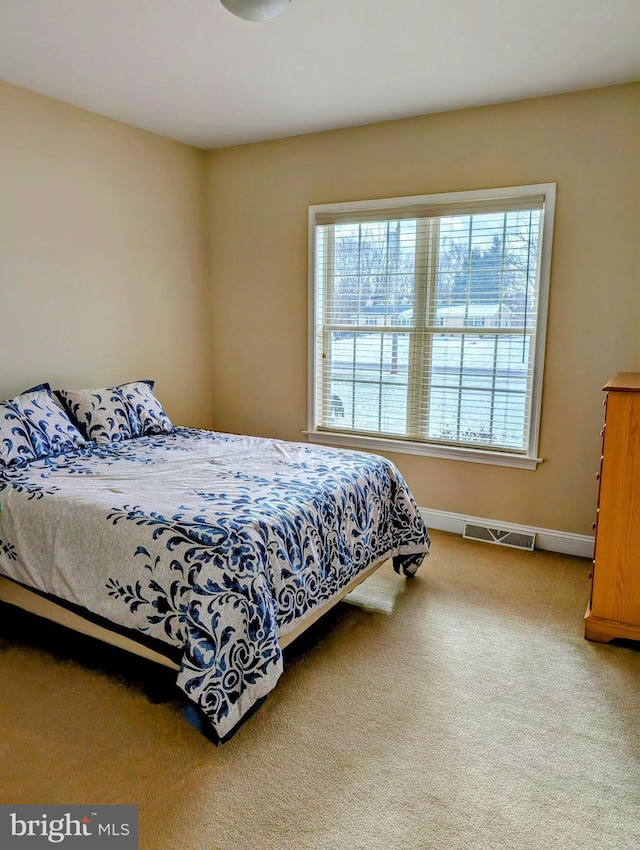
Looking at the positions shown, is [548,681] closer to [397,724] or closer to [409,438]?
[397,724]

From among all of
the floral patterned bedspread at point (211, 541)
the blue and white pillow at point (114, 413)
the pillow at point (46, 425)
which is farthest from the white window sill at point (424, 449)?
the pillow at point (46, 425)

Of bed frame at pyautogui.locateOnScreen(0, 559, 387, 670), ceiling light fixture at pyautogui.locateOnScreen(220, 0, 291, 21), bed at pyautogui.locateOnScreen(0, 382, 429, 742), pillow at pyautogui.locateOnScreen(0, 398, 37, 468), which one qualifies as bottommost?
bed frame at pyautogui.locateOnScreen(0, 559, 387, 670)

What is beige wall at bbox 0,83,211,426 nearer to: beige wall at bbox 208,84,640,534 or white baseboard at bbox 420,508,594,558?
beige wall at bbox 208,84,640,534

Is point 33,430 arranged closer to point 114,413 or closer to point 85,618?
point 114,413

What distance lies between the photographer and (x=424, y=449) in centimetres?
386

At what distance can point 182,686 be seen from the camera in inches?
70.5

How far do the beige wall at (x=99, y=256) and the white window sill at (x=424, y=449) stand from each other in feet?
3.75

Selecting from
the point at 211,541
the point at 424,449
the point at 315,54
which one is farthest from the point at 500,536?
the point at 315,54

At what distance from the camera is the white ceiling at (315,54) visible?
2.39 metres

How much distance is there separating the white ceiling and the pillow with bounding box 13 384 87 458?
1688mm

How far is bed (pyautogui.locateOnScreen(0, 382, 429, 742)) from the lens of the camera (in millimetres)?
1863

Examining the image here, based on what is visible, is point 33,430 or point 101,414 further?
point 101,414

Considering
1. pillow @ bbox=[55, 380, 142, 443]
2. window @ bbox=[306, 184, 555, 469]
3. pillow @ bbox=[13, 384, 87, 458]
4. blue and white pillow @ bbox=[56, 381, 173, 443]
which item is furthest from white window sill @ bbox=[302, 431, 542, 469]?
pillow @ bbox=[13, 384, 87, 458]

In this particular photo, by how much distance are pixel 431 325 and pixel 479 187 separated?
0.86 meters
